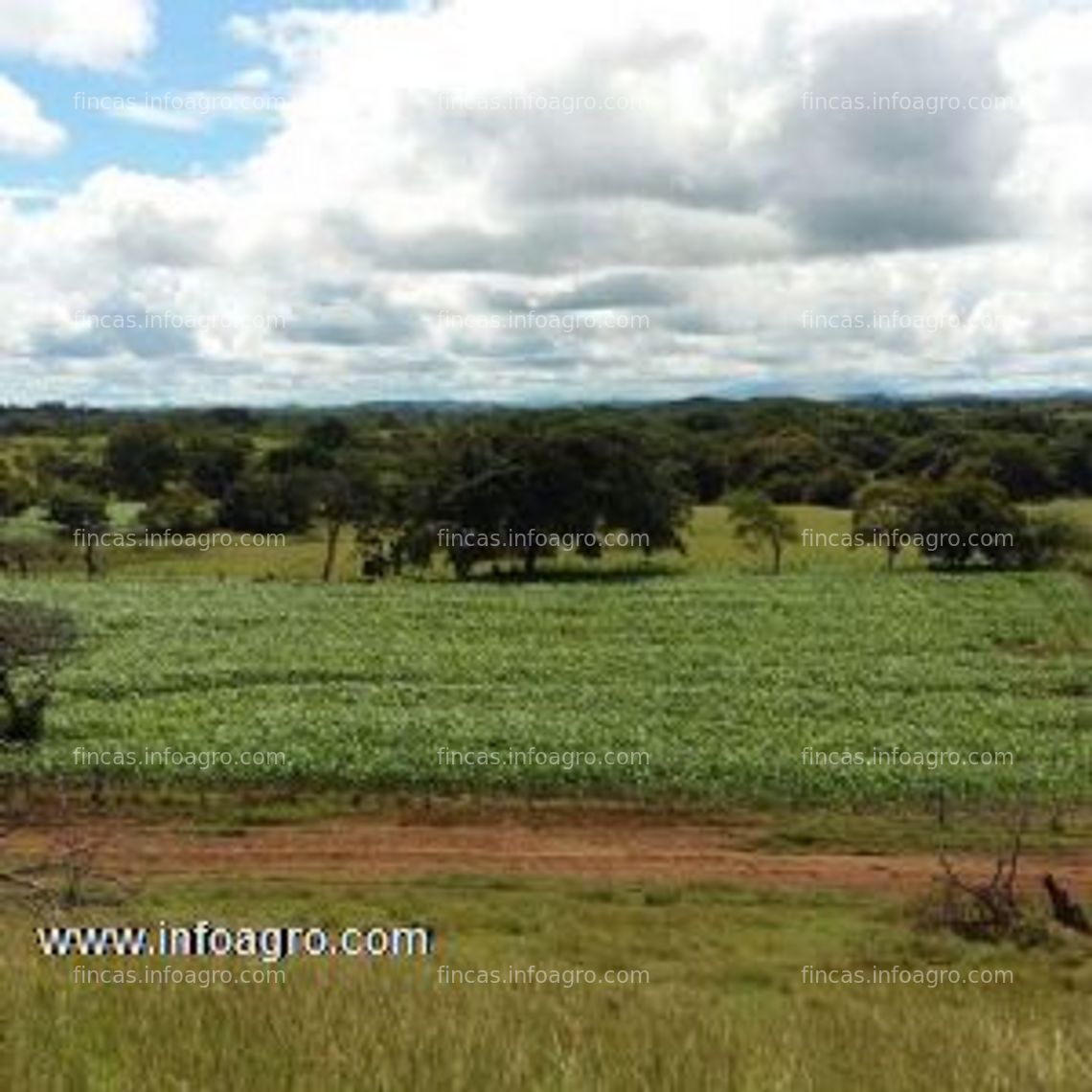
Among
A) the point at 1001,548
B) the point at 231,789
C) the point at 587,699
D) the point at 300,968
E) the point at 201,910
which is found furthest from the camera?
the point at 1001,548

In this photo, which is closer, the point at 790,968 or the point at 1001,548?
the point at 790,968

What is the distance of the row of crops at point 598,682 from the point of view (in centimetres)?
3684

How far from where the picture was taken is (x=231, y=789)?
119 feet

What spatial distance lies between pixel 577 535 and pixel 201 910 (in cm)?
6058

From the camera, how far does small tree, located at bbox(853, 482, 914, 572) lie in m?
87.4

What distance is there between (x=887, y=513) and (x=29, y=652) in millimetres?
59662

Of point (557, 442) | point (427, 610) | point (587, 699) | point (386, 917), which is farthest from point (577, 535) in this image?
point (386, 917)

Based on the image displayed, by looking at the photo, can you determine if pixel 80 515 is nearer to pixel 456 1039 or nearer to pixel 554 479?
pixel 554 479

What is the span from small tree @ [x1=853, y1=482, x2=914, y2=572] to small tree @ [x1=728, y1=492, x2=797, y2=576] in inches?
156

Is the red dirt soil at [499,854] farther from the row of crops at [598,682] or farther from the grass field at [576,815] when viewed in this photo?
the row of crops at [598,682]

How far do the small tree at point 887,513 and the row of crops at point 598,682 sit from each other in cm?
651

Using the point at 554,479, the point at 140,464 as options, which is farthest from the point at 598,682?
the point at 140,464

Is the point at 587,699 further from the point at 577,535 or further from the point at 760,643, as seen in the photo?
the point at 577,535

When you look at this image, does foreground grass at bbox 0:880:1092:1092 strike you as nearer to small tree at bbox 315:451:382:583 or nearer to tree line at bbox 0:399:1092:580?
tree line at bbox 0:399:1092:580
